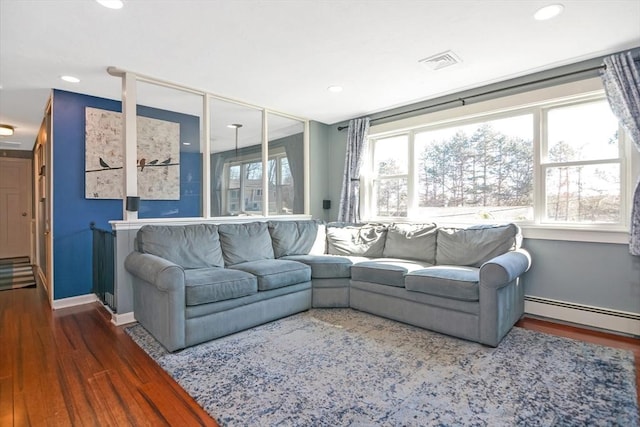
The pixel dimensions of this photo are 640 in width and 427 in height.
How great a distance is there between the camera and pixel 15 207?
7109 mm

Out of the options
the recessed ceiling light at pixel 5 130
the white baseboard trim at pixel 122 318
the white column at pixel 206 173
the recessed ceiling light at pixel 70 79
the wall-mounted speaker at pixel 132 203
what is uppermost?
the recessed ceiling light at pixel 70 79

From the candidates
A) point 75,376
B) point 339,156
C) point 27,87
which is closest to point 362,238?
point 339,156

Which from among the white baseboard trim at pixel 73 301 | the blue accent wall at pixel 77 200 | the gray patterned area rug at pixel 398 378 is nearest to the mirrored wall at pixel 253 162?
the blue accent wall at pixel 77 200

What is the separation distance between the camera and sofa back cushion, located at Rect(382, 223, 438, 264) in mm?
3633

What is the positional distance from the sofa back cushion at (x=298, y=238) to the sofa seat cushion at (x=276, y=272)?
1.68ft

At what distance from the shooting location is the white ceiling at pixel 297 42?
221 centimetres

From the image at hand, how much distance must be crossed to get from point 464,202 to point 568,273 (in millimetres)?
1223

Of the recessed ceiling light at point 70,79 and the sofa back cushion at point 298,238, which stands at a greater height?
the recessed ceiling light at point 70,79

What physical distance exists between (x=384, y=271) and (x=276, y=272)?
1.05m

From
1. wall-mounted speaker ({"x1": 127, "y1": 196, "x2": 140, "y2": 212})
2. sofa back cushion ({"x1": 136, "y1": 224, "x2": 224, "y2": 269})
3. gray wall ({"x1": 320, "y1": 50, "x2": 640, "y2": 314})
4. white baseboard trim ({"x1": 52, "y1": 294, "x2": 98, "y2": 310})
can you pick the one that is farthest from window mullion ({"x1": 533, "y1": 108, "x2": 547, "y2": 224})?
white baseboard trim ({"x1": 52, "y1": 294, "x2": 98, "y2": 310})

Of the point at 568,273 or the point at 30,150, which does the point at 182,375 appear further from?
the point at 30,150

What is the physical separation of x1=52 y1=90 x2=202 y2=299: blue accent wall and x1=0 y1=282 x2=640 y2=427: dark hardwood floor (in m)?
0.59

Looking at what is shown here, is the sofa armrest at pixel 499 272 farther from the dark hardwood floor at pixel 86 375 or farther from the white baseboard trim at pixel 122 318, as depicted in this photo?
the white baseboard trim at pixel 122 318

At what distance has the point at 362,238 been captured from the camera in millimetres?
4172
